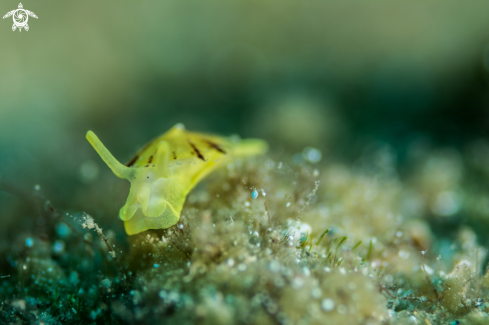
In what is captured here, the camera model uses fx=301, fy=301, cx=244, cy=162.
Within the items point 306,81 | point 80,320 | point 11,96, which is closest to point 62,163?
point 11,96

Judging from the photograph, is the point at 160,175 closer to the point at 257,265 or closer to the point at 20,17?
the point at 257,265

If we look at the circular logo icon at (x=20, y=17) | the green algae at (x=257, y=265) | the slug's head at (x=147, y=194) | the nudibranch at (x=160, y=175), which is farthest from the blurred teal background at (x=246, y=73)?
the slug's head at (x=147, y=194)

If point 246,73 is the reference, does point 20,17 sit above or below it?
above

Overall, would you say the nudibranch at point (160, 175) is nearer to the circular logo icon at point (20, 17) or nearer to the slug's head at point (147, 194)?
the slug's head at point (147, 194)

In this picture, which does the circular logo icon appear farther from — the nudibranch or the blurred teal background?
the nudibranch

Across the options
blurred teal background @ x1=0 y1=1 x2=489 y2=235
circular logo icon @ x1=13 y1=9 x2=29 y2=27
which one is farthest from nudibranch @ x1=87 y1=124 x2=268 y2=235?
circular logo icon @ x1=13 y1=9 x2=29 y2=27

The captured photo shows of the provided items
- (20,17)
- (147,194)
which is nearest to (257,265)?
A: (147,194)

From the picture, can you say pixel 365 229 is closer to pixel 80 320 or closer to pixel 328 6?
pixel 80 320
